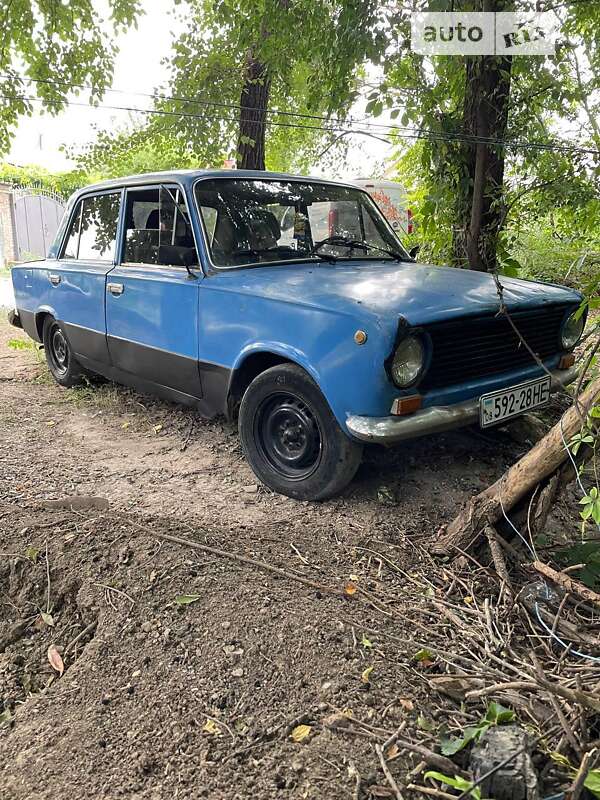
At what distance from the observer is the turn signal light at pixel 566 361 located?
3832mm

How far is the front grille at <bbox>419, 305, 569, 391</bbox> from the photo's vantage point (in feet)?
10.0

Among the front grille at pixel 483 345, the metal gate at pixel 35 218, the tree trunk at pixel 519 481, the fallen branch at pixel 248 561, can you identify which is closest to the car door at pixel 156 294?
the fallen branch at pixel 248 561

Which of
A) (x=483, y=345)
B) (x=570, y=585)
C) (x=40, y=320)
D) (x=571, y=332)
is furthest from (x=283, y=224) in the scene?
(x=40, y=320)

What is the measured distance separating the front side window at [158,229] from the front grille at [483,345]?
66.6 inches

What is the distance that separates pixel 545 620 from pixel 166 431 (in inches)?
120

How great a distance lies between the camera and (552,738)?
1.79 m

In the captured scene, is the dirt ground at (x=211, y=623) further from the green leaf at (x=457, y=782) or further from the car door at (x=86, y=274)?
the car door at (x=86, y=274)

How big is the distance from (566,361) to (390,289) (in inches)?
56.0

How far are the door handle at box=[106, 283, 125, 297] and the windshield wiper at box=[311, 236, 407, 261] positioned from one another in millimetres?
1457

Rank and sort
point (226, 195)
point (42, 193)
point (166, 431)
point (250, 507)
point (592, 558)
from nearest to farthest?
1. point (592, 558)
2. point (250, 507)
3. point (226, 195)
4. point (166, 431)
5. point (42, 193)

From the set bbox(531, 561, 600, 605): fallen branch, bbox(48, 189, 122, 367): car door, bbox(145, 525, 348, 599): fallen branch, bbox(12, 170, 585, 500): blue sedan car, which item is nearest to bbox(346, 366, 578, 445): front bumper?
bbox(12, 170, 585, 500): blue sedan car

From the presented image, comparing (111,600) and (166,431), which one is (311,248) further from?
(111,600)

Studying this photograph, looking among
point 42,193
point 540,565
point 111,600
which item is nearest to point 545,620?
point 540,565

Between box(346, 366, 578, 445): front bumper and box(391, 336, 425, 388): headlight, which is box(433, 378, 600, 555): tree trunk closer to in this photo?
box(346, 366, 578, 445): front bumper
